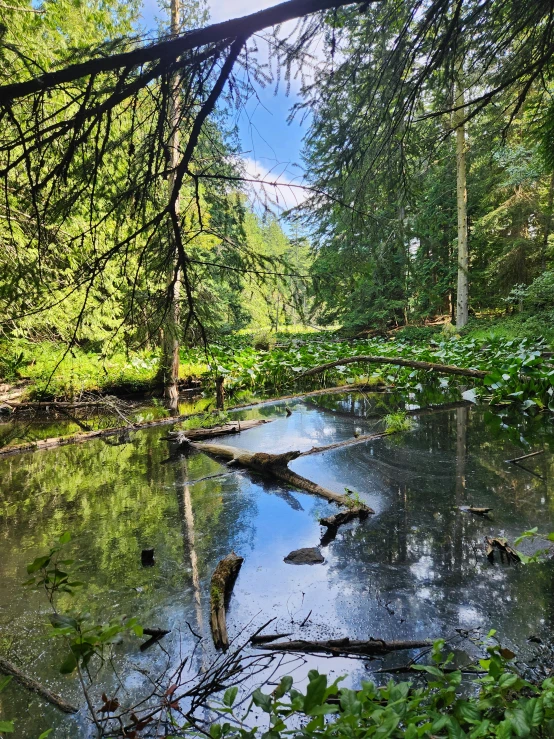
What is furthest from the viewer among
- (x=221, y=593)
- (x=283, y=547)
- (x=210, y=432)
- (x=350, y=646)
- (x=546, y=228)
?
(x=546, y=228)

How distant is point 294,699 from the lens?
1.06 meters

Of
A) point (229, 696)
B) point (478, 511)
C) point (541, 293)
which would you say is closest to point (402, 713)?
point (229, 696)

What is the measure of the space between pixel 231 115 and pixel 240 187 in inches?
12.2

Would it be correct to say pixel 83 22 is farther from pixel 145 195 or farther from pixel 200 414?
pixel 145 195

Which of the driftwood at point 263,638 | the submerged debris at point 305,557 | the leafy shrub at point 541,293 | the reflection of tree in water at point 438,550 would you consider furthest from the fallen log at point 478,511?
the leafy shrub at point 541,293

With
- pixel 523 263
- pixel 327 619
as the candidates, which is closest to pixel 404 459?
pixel 327 619

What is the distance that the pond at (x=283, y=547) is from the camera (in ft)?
6.96

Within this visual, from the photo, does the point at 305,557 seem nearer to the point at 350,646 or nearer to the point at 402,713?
the point at 350,646

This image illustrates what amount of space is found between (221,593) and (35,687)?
93 cm

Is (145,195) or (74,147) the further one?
(145,195)

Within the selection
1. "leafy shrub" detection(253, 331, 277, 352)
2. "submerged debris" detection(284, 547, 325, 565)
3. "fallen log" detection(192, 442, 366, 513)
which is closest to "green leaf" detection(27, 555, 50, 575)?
"submerged debris" detection(284, 547, 325, 565)

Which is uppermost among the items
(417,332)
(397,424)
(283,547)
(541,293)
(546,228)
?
(546,228)

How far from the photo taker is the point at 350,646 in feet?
6.58

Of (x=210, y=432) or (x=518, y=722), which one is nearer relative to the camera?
(x=518, y=722)
